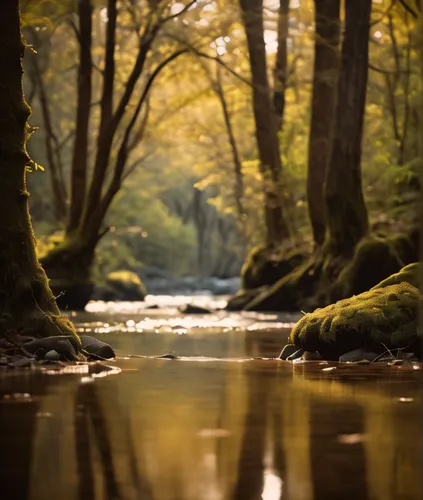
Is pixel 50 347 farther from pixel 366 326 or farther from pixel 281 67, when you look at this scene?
pixel 281 67

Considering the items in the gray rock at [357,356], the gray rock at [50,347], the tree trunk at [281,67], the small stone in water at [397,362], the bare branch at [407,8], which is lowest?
the small stone in water at [397,362]

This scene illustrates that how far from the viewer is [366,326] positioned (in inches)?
435

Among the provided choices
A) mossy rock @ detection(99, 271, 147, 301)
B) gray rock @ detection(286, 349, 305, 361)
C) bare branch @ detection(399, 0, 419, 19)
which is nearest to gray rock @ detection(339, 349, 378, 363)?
gray rock @ detection(286, 349, 305, 361)

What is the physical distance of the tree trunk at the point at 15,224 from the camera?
1055 centimetres

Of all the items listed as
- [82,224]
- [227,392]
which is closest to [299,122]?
[82,224]

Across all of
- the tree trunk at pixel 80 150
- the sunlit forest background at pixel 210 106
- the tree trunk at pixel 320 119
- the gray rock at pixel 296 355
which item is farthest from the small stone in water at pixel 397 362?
the tree trunk at pixel 80 150

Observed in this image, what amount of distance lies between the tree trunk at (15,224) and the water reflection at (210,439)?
2.03m

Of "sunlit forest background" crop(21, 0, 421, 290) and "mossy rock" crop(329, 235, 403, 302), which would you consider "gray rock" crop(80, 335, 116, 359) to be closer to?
"mossy rock" crop(329, 235, 403, 302)

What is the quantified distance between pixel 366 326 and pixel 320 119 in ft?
Result: 55.5

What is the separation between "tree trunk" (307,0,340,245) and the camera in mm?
26328

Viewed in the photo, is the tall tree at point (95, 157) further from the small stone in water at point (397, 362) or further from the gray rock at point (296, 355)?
the small stone in water at point (397, 362)

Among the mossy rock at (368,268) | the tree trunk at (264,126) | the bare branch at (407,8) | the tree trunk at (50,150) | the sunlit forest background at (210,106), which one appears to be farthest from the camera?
the tree trunk at (50,150)

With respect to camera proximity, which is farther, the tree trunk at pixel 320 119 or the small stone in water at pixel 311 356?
the tree trunk at pixel 320 119

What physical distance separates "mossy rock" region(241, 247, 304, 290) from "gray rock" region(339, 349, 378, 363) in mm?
18556
